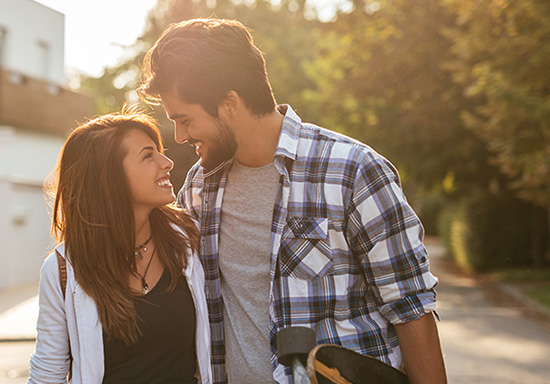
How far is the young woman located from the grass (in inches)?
410

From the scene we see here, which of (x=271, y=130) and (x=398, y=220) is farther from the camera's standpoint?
(x=271, y=130)

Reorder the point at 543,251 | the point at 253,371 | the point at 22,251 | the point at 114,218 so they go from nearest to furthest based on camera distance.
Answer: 1. the point at 253,371
2. the point at 114,218
3. the point at 22,251
4. the point at 543,251

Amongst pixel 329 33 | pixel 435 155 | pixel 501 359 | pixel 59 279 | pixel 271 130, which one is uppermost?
pixel 329 33

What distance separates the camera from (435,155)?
64.7 feet

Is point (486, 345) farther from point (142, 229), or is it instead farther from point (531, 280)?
point (531, 280)

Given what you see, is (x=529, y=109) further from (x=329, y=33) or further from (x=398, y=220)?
(x=329, y=33)

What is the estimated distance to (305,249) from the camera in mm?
2662

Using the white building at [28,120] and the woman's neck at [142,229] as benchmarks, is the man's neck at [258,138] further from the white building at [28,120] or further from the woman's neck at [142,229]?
the white building at [28,120]

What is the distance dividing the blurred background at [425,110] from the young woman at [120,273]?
8.19 meters

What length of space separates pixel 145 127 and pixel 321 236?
3.09 ft

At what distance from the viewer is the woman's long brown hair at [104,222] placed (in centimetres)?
283

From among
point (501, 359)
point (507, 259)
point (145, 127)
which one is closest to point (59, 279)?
point (145, 127)

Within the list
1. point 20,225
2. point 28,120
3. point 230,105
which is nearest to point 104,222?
point 230,105

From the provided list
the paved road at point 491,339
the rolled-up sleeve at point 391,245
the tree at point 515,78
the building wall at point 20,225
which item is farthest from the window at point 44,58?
the rolled-up sleeve at point 391,245
